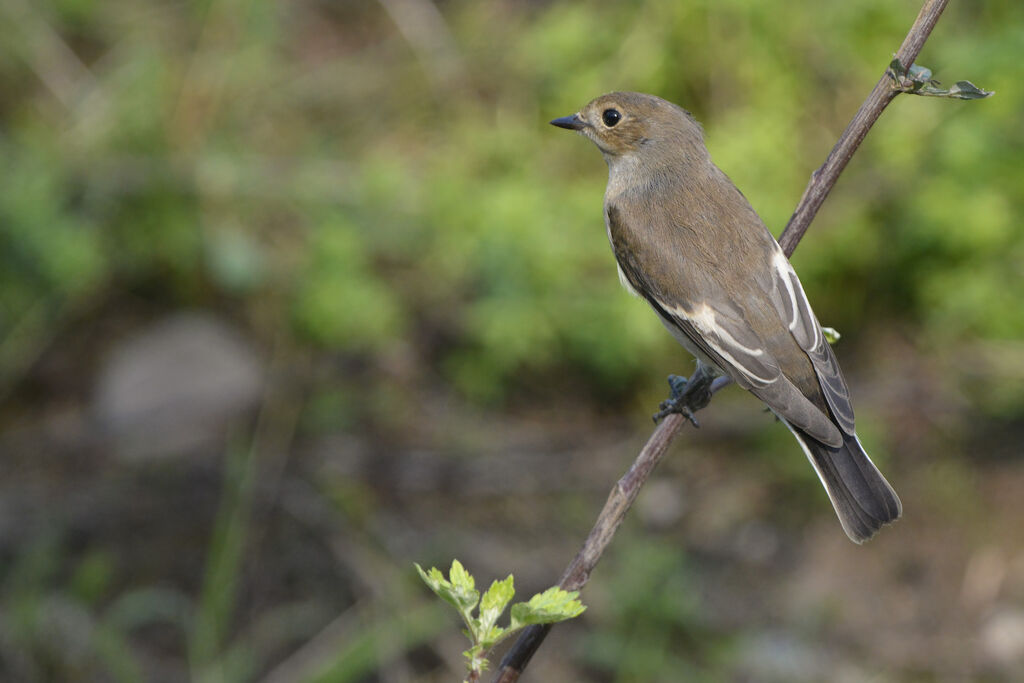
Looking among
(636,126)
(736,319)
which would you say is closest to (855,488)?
(736,319)

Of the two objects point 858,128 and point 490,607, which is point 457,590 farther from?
point 858,128

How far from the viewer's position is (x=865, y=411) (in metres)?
4.63

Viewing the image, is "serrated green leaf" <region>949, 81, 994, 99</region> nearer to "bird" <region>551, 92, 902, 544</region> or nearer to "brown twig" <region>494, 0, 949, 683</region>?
"brown twig" <region>494, 0, 949, 683</region>

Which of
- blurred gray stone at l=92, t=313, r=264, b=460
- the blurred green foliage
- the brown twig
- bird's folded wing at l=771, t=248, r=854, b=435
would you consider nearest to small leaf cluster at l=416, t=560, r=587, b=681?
the brown twig

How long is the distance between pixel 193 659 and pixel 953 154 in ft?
11.5

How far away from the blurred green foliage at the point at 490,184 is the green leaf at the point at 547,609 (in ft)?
9.80

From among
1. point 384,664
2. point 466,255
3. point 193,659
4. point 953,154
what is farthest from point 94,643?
point 953,154

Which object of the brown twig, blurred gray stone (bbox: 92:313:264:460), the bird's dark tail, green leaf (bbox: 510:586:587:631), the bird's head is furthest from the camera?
blurred gray stone (bbox: 92:313:264:460)

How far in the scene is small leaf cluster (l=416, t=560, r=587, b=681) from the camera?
1.42m

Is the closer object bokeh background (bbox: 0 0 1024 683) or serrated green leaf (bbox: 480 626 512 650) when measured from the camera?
serrated green leaf (bbox: 480 626 512 650)

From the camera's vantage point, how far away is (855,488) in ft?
8.11

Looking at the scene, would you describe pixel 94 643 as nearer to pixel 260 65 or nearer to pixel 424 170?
pixel 424 170

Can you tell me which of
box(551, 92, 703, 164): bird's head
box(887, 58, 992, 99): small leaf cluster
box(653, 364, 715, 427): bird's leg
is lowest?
box(653, 364, 715, 427): bird's leg

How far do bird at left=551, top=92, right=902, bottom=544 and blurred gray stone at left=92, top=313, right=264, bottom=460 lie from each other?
2403 millimetres
